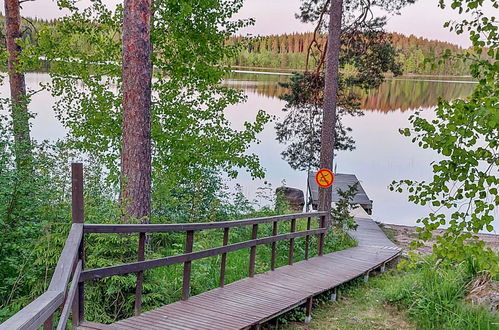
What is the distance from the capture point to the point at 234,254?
7.91 m

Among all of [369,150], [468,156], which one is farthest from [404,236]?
[369,150]

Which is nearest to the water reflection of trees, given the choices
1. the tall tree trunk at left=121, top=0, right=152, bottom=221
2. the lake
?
the lake

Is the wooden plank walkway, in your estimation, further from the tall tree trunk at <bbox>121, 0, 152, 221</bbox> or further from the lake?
the lake

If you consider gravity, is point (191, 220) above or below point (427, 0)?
below

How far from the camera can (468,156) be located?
3004mm

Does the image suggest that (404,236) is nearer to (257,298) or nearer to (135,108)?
(257,298)

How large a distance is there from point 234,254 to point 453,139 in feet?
18.0

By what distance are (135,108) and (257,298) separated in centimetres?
299

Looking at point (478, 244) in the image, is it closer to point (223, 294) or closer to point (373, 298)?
point (223, 294)

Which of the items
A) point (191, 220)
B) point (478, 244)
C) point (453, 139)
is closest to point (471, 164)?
point (453, 139)

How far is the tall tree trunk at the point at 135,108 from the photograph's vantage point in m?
6.24

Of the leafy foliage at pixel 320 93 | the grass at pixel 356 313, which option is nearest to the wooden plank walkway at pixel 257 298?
the grass at pixel 356 313

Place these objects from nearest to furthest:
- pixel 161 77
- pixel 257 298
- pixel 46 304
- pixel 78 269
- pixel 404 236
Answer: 1. pixel 46 304
2. pixel 78 269
3. pixel 257 298
4. pixel 161 77
5. pixel 404 236

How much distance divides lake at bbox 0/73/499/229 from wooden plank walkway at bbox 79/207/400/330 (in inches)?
185
